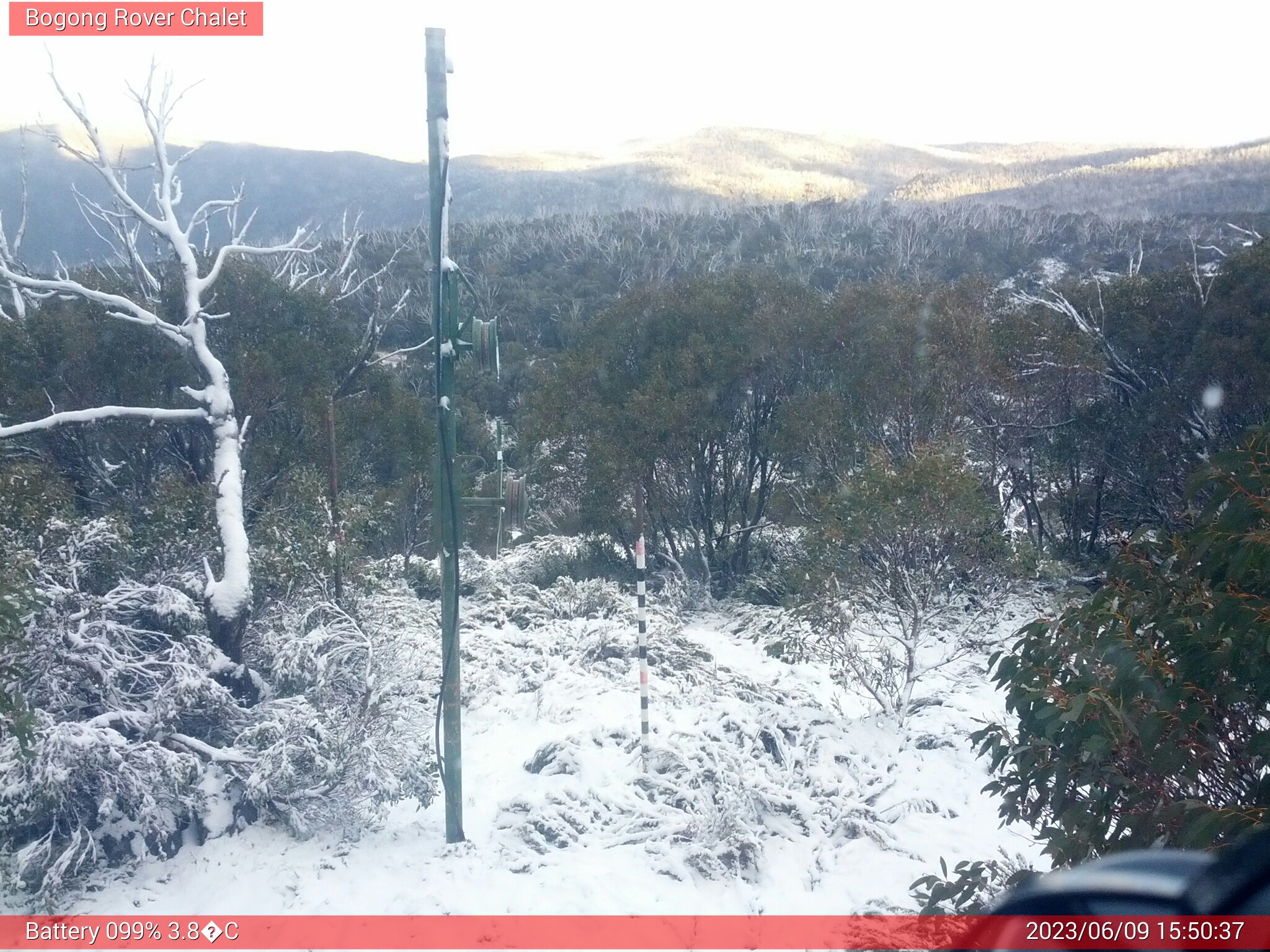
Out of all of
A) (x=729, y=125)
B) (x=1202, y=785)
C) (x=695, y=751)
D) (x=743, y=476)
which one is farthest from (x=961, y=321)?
(x=729, y=125)

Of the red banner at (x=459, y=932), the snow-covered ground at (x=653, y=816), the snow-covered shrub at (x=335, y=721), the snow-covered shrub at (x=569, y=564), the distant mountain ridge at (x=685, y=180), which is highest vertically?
the distant mountain ridge at (x=685, y=180)

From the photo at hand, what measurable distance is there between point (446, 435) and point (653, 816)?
123 inches

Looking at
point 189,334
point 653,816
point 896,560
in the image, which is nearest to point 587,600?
point 896,560

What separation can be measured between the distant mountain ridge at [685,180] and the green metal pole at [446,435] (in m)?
23.1

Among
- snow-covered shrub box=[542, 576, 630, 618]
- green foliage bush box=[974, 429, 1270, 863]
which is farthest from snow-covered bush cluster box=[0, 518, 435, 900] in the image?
green foliage bush box=[974, 429, 1270, 863]

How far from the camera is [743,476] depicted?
46.4 feet

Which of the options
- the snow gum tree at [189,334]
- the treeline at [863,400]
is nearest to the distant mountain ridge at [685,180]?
the treeline at [863,400]

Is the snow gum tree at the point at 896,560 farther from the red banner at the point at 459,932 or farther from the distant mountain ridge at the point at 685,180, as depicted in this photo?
the distant mountain ridge at the point at 685,180

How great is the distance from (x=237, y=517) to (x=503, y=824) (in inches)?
Result: 131

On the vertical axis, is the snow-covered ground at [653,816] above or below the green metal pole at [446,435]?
below

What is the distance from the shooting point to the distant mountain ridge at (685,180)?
38.2m

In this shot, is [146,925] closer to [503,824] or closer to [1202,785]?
[503,824]

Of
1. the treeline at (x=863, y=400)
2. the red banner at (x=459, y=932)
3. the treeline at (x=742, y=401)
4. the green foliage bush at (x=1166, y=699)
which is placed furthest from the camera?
the treeline at (x=863, y=400)

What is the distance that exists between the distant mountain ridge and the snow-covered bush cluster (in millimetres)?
21592
